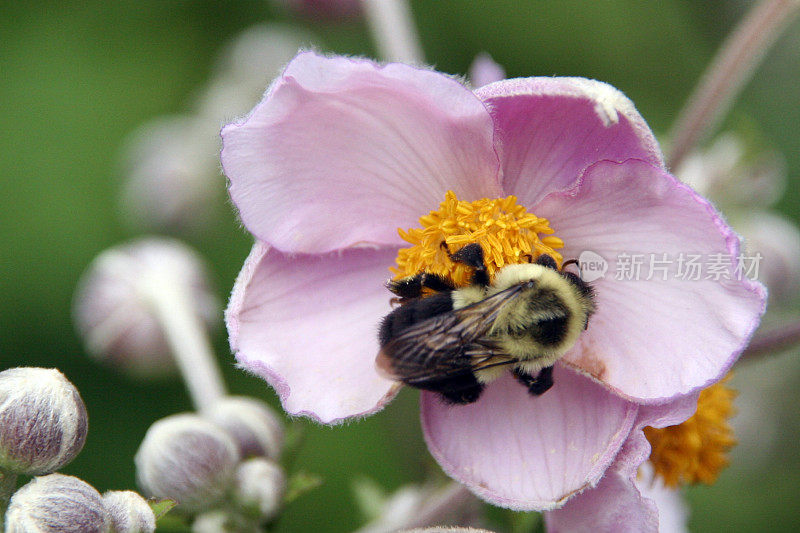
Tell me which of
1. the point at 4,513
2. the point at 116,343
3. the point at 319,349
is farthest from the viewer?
the point at 116,343

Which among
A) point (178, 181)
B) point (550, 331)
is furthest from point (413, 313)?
point (178, 181)

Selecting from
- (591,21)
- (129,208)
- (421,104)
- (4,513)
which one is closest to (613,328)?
(421,104)

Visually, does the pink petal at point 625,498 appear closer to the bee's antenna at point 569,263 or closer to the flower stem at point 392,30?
the bee's antenna at point 569,263

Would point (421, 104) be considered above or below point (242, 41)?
above

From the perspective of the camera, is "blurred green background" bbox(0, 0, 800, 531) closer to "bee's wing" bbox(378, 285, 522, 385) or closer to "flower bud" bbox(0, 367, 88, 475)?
"flower bud" bbox(0, 367, 88, 475)

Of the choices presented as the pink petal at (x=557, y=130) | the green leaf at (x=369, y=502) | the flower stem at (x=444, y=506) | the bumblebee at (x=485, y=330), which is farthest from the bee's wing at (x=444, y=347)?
the green leaf at (x=369, y=502)

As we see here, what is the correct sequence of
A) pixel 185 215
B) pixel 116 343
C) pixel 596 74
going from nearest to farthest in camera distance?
1. pixel 116 343
2. pixel 185 215
3. pixel 596 74

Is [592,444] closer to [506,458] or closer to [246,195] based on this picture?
[506,458]
